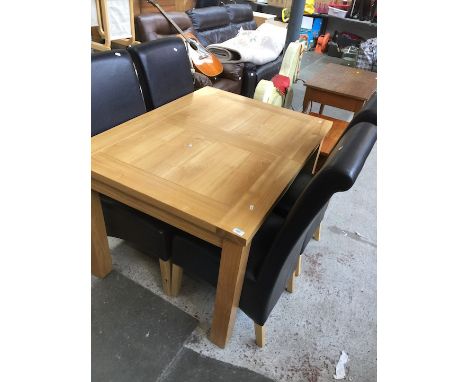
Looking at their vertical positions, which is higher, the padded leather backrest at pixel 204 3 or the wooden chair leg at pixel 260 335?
the padded leather backrest at pixel 204 3

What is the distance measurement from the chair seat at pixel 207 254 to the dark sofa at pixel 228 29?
2.25 m

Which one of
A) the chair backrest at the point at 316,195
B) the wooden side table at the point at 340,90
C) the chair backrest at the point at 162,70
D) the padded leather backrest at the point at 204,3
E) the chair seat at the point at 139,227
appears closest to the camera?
the chair backrest at the point at 316,195

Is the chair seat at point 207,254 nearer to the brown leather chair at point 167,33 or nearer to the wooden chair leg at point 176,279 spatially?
the wooden chair leg at point 176,279

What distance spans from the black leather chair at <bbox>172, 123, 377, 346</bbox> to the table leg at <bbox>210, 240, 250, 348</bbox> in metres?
0.05

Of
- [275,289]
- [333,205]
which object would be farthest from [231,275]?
[333,205]

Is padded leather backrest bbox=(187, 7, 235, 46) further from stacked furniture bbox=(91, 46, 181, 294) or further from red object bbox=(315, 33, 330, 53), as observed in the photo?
red object bbox=(315, 33, 330, 53)

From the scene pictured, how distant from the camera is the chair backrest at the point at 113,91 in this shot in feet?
4.54

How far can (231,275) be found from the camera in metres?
1.04

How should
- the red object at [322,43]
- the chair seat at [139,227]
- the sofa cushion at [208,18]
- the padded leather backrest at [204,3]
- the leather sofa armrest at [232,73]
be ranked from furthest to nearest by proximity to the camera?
the red object at [322,43]
the padded leather backrest at [204,3]
the sofa cushion at [208,18]
the leather sofa armrest at [232,73]
the chair seat at [139,227]

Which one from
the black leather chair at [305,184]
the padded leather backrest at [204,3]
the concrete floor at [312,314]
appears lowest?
the concrete floor at [312,314]

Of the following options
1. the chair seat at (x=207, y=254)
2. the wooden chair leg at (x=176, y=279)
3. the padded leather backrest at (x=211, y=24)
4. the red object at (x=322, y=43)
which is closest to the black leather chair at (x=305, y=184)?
the chair seat at (x=207, y=254)
